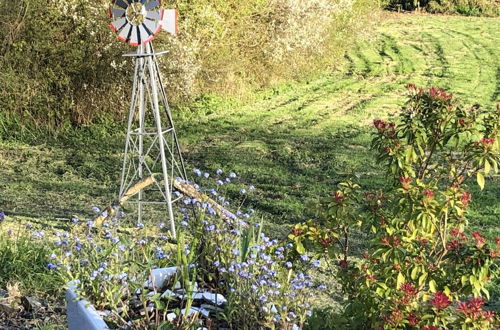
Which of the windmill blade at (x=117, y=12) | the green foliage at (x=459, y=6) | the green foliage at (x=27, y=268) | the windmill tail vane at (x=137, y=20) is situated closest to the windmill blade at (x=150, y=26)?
the windmill tail vane at (x=137, y=20)

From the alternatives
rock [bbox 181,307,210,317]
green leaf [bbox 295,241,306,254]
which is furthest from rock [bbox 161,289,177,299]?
green leaf [bbox 295,241,306,254]

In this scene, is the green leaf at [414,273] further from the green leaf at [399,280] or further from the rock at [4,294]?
the rock at [4,294]

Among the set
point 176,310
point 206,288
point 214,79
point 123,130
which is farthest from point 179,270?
point 214,79

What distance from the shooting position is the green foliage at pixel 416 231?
10.4 feet

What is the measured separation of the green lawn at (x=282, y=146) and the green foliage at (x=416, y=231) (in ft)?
1.00

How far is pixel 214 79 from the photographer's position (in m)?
13.4

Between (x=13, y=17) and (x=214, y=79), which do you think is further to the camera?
(x=214, y=79)

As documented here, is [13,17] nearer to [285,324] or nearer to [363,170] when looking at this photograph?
[363,170]

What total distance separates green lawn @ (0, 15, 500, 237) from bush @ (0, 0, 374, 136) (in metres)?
0.55

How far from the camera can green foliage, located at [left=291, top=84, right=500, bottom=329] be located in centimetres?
317

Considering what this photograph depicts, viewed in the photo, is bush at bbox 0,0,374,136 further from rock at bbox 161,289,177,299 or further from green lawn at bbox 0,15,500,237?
rock at bbox 161,289,177,299

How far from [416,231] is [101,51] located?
9302 mm

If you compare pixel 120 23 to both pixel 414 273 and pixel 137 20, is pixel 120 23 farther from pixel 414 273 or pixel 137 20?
pixel 414 273

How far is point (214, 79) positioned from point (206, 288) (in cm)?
962
